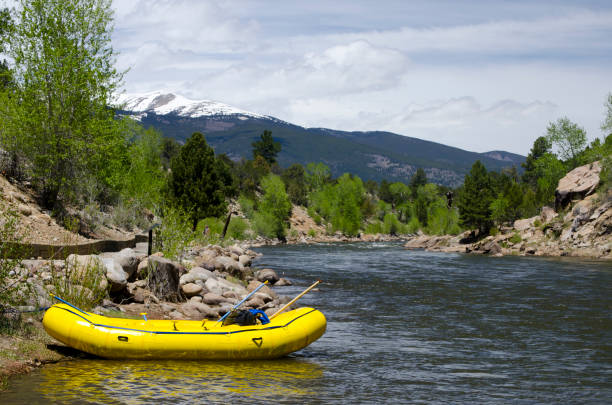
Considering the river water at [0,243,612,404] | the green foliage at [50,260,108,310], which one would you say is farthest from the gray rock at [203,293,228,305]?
the green foliage at [50,260,108,310]

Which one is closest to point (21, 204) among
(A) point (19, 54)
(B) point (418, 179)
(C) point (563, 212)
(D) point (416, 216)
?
(A) point (19, 54)

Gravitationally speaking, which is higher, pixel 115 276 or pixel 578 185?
pixel 578 185

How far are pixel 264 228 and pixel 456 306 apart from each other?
60.7 m

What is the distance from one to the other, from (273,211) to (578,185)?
45783 mm

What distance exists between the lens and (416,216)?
12812 centimetres

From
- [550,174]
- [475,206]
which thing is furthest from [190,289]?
[550,174]

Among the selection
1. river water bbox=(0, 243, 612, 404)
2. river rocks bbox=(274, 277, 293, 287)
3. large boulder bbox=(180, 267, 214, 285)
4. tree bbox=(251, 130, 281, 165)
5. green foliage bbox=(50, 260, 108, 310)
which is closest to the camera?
river water bbox=(0, 243, 612, 404)

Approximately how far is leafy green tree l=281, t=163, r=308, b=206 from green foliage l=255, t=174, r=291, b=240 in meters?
19.1

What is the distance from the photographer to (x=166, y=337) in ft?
41.9

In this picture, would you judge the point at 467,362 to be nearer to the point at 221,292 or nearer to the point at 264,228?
the point at 221,292

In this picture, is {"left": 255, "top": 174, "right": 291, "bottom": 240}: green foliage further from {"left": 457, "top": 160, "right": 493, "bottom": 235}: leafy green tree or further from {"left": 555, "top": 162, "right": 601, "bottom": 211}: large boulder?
{"left": 555, "top": 162, "right": 601, "bottom": 211}: large boulder

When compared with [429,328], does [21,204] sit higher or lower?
higher

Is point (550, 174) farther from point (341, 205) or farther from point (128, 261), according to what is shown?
point (128, 261)

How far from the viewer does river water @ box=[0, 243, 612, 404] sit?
11.0m
